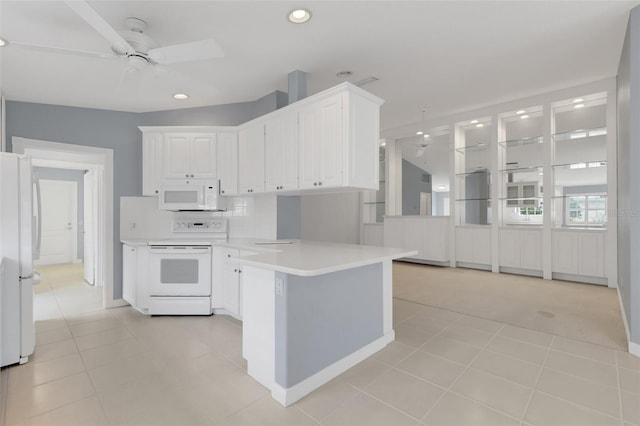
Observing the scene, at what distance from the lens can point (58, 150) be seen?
385 cm

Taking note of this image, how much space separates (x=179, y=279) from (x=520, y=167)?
5821 mm

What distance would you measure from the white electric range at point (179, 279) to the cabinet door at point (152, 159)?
91cm

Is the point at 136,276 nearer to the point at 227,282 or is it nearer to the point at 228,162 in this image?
the point at 227,282

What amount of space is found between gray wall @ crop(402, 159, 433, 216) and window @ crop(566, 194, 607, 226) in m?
3.15

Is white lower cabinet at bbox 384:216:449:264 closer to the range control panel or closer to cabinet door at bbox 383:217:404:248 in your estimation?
cabinet door at bbox 383:217:404:248

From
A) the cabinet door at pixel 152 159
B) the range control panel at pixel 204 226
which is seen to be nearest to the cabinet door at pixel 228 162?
the range control panel at pixel 204 226

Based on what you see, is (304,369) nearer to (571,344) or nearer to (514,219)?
(571,344)

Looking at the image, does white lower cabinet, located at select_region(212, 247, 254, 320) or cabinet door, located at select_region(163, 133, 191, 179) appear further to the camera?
cabinet door, located at select_region(163, 133, 191, 179)

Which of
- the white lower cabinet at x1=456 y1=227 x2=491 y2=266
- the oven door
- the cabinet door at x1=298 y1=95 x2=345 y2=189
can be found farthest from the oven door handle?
the white lower cabinet at x1=456 y1=227 x2=491 y2=266

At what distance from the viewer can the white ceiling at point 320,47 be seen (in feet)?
7.93

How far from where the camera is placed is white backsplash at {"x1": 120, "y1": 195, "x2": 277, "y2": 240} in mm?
4086

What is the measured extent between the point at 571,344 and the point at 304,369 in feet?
7.88

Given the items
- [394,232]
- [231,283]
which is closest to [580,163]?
[394,232]

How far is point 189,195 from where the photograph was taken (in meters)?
3.96
